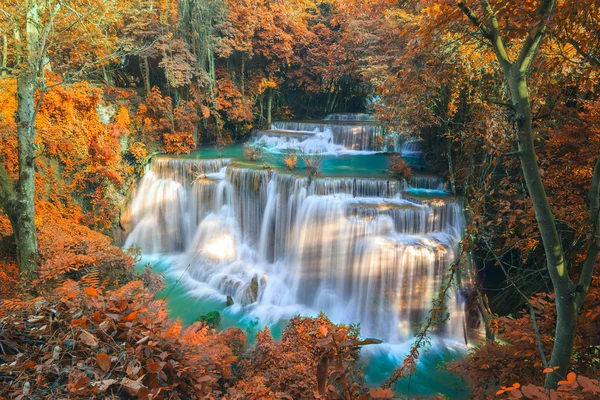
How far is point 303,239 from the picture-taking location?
10.6 meters

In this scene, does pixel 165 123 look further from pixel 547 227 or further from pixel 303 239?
pixel 547 227

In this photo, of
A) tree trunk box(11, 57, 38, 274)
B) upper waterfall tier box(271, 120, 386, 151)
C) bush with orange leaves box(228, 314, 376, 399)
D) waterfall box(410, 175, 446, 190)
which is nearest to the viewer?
bush with orange leaves box(228, 314, 376, 399)

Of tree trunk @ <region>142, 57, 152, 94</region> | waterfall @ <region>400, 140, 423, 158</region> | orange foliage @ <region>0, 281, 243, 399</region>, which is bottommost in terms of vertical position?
orange foliage @ <region>0, 281, 243, 399</region>

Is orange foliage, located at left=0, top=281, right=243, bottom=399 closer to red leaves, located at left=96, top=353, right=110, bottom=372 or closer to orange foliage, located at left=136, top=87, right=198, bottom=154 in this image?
red leaves, located at left=96, top=353, right=110, bottom=372

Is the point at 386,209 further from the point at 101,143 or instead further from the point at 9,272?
the point at 101,143

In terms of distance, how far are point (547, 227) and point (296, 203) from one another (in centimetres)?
877

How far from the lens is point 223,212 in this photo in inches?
499

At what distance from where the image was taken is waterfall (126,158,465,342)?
8828 mm

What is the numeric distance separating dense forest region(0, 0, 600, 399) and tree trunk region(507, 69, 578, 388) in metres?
0.02

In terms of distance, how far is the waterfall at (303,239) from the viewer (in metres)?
8.83

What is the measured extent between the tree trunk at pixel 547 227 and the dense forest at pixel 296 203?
0.05 feet

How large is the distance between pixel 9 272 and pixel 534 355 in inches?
381

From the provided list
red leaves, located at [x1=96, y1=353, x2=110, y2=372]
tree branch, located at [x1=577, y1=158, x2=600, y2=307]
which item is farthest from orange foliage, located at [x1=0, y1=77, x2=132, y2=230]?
tree branch, located at [x1=577, y1=158, x2=600, y2=307]

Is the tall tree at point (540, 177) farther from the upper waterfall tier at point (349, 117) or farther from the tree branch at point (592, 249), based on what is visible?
the upper waterfall tier at point (349, 117)
